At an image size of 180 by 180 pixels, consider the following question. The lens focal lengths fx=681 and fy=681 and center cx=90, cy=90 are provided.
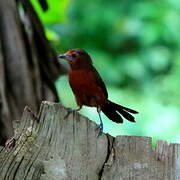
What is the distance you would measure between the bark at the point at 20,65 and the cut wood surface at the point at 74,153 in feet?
3.74

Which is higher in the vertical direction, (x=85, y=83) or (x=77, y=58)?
(x=77, y=58)

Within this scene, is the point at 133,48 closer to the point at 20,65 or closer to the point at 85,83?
the point at 20,65

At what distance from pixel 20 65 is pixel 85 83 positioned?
0.46 metres

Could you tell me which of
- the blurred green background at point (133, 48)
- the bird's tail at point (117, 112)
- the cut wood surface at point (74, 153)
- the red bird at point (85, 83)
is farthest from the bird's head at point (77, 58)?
the blurred green background at point (133, 48)

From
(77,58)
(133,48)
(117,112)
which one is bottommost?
(133,48)

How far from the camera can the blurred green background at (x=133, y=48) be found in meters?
5.54

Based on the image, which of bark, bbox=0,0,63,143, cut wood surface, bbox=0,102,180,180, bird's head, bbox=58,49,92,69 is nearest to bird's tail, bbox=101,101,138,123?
bird's head, bbox=58,49,92,69

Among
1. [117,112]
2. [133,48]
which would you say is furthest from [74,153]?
[133,48]

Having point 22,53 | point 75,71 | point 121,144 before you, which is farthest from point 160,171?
point 22,53

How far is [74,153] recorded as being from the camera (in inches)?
84.3

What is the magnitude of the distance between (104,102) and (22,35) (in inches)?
23.7

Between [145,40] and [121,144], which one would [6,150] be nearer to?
[121,144]

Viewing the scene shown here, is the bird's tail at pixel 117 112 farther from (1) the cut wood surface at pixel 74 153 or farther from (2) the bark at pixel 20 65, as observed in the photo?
(1) the cut wood surface at pixel 74 153

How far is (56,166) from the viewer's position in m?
2.12
